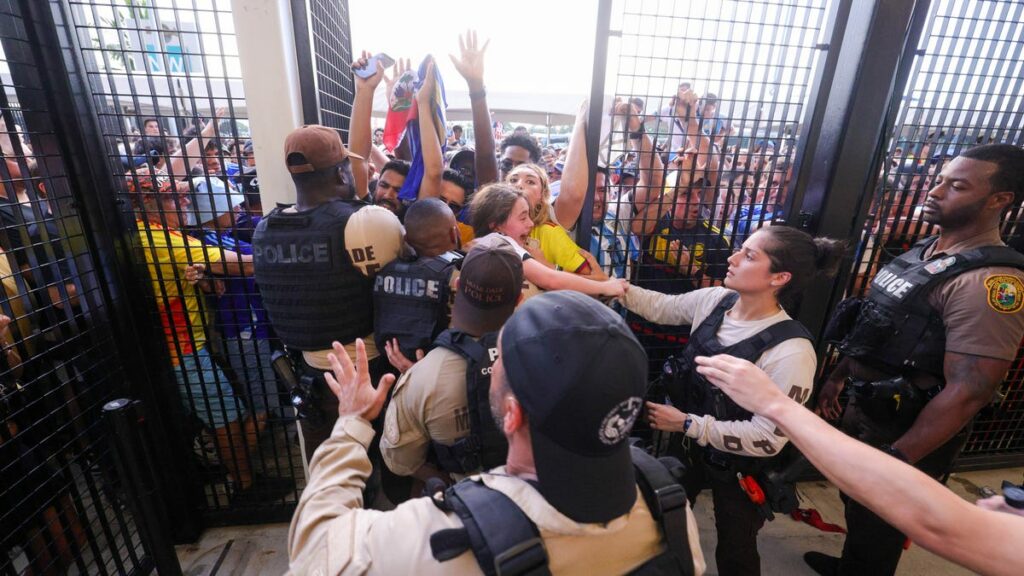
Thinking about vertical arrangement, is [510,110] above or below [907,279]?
above

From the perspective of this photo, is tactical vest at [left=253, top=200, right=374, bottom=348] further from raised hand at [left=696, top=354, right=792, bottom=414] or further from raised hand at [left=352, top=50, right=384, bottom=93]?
raised hand at [left=696, top=354, right=792, bottom=414]

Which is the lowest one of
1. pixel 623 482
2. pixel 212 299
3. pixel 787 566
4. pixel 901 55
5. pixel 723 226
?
pixel 787 566

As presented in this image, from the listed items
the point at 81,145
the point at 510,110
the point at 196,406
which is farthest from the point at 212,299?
the point at 510,110

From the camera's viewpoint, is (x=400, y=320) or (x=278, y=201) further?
(x=278, y=201)

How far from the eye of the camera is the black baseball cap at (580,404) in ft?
2.75

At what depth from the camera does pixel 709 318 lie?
79.5 inches

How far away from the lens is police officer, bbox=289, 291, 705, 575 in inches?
32.7

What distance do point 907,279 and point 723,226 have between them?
83cm

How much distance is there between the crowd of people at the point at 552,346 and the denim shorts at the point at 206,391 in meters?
0.02

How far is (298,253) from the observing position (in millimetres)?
1861

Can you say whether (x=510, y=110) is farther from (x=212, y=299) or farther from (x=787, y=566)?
(x=787, y=566)

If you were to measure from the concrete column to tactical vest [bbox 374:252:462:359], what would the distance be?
707 millimetres

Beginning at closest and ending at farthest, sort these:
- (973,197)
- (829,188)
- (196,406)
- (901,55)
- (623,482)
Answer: (623,482) → (973,197) → (901,55) → (829,188) → (196,406)

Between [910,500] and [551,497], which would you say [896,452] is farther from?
[551,497]
